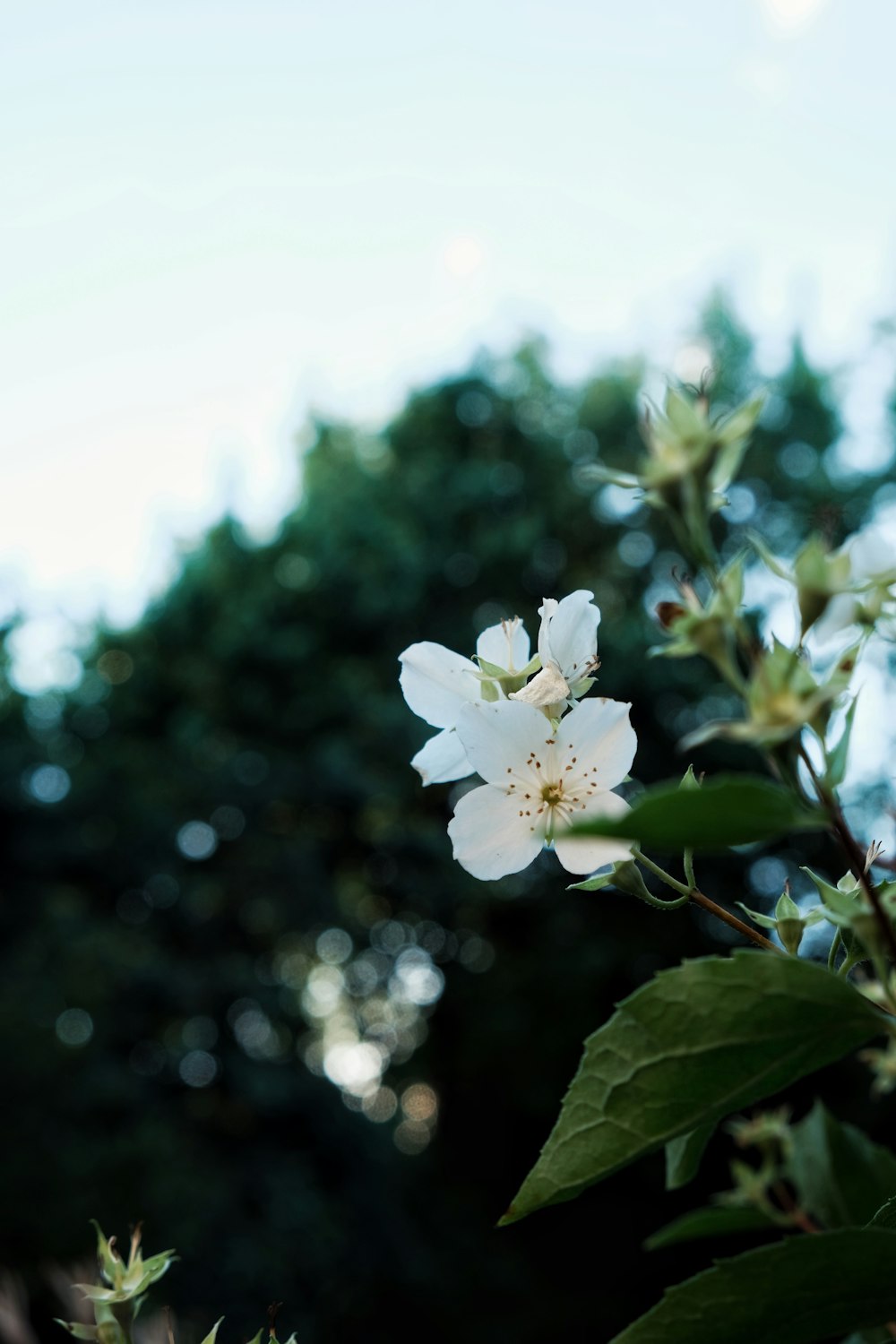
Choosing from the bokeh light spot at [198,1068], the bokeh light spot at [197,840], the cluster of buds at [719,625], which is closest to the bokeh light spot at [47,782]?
the bokeh light spot at [197,840]

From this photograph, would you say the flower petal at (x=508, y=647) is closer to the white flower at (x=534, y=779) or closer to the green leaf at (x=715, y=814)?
the white flower at (x=534, y=779)

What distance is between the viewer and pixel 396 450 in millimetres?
11383

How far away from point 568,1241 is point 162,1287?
14.6ft

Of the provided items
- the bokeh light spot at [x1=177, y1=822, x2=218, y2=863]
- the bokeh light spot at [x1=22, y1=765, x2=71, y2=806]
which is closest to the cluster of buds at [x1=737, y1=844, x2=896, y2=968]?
the bokeh light spot at [x1=22, y1=765, x2=71, y2=806]

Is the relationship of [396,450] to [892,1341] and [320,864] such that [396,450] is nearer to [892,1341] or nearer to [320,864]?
[320,864]

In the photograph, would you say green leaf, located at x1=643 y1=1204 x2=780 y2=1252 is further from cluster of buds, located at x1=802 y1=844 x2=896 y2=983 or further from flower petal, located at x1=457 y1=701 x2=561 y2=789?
flower petal, located at x1=457 y1=701 x2=561 y2=789

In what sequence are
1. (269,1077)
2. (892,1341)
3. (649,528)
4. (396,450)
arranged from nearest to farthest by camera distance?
1. (892,1341)
2. (269,1077)
3. (649,528)
4. (396,450)

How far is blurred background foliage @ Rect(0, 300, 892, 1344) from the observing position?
7.82 m

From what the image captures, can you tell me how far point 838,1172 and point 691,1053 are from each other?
382 mm

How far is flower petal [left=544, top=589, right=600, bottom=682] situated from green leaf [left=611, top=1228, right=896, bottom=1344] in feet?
0.91

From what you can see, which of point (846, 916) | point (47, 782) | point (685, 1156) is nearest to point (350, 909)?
point (47, 782)

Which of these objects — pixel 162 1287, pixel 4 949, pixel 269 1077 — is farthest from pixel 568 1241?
pixel 4 949

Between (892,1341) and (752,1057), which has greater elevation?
(752,1057)

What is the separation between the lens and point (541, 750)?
59 cm
